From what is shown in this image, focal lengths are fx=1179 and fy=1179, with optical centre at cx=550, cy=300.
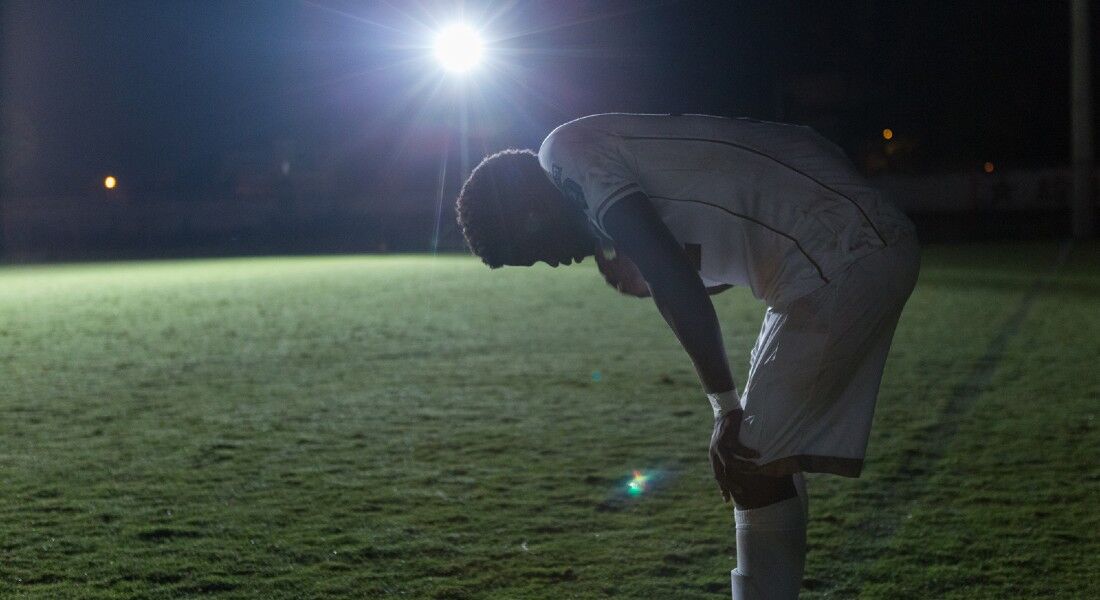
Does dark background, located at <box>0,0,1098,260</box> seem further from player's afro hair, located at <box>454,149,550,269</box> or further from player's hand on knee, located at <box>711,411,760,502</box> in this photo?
player's hand on knee, located at <box>711,411,760,502</box>

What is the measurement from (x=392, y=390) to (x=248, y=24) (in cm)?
3591

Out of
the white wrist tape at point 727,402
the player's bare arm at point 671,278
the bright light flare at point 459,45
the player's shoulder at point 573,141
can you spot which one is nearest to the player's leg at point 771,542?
the white wrist tape at point 727,402

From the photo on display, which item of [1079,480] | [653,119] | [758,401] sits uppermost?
[653,119]

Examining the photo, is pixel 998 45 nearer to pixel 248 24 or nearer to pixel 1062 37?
pixel 1062 37

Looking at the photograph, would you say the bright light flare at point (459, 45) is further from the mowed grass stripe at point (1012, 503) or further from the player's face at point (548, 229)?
the player's face at point (548, 229)

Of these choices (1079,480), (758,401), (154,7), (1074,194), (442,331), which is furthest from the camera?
(154,7)

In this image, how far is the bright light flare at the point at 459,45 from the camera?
35.8 metres

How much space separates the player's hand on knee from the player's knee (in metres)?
0.02

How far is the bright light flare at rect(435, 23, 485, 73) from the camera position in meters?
35.8

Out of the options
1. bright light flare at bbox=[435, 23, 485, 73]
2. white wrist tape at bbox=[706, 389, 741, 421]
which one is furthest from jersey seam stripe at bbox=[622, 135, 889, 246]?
bright light flare at bbox=[435, 23, 485, 73]

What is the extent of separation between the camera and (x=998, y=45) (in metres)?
44.8

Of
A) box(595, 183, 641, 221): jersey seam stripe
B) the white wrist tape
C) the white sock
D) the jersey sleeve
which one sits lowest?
the white sock

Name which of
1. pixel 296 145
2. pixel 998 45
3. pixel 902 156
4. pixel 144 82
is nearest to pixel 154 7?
pixel 144 82

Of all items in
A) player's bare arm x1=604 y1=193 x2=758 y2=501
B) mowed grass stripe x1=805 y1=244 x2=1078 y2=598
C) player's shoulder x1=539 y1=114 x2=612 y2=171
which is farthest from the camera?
mowed grass stripe x1=805 y1=244 x2=1078 y2=598
